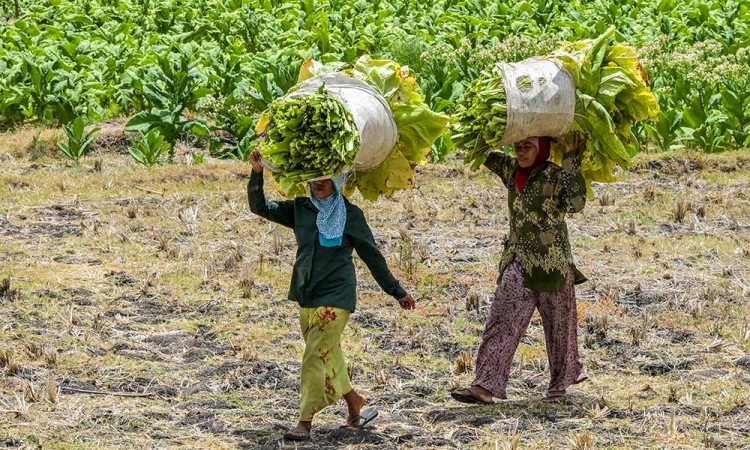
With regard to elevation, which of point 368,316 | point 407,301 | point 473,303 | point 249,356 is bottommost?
point 249,356

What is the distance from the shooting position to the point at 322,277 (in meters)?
5.64

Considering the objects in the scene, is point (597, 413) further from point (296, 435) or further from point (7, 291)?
point (7, 291)

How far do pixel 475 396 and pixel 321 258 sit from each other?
1053mm

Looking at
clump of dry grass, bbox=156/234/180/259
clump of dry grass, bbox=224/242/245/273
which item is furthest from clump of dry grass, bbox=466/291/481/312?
clump of dry grass, bbox=156/234/180/259

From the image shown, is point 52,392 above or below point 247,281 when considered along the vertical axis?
below

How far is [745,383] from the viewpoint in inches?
251

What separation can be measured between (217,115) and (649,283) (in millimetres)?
4614

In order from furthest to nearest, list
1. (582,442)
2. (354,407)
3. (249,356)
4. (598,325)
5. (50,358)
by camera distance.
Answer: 1. (598,325)
2. (249,356)
3. (50,358)
4. (354,407)
5. (582,442)

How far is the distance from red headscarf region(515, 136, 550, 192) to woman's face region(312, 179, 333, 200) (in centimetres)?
99

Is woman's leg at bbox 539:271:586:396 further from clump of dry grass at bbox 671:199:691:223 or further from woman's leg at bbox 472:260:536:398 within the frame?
clump of dry grass at bbox 671:199:691:223

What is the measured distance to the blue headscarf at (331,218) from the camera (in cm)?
562

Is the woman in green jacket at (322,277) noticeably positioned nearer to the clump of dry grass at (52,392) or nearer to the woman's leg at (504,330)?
the woman's leg at (504,330)

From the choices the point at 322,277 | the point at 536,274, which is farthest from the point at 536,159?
the point at 322,277

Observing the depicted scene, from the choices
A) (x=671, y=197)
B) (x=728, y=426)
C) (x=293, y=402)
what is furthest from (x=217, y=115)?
(x=728, y=426)
